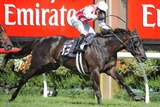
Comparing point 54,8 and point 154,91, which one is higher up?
point 54,8

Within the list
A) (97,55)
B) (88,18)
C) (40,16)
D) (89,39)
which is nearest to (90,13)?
(88,18)

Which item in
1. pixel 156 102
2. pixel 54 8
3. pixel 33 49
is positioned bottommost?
pixel 156 102

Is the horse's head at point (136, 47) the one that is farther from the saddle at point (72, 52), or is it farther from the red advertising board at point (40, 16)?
the red advertising board at point (40, 16)

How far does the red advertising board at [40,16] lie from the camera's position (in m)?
14.3

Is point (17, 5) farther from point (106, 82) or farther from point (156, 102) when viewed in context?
point (156, 102)

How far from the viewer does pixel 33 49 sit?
1118 cm

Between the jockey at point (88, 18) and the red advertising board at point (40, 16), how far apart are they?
3.63 m

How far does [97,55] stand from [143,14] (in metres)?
3.87

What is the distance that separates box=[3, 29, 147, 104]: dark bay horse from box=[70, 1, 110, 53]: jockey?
0.41 feet

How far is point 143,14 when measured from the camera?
45.8 ft

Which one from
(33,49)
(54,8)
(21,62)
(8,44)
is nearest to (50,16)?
(54,8)

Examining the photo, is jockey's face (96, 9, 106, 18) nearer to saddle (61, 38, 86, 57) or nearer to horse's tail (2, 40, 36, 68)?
saddle (61, 38, 86, 57)

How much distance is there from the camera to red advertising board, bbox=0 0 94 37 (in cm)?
1427

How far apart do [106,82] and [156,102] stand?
4.90 feet
